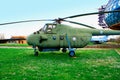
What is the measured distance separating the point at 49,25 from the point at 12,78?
994 centimetres

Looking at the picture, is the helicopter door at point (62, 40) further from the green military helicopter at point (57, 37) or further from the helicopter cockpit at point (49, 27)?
the helicopter cockpit at point (49, 27)

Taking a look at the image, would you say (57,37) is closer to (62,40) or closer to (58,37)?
(58,37)

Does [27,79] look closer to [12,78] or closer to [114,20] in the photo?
[12,78]

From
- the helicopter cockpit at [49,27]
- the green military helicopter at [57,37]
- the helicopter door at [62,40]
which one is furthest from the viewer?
the helicopter door at [62,40]

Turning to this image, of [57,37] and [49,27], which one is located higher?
[49,27]

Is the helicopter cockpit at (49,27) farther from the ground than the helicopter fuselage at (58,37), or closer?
farther from the ground

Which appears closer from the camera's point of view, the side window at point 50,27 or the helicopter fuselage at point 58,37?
the helicopter fuselage at point 58,37

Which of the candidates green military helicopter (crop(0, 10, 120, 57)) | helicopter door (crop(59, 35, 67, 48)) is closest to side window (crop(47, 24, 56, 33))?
green military helicopter (crop(0, 10, 120, 57))

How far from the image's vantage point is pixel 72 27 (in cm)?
1998

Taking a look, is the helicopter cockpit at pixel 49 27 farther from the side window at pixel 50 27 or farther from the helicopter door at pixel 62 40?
the helicopter door at pixel 62 40

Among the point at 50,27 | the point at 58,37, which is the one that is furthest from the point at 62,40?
Result: the point at 50,27

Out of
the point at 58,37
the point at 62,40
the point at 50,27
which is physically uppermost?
the point at 50,27

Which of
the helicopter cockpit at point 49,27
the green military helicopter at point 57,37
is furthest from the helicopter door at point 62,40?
the helicopter cockpit at point 49,27

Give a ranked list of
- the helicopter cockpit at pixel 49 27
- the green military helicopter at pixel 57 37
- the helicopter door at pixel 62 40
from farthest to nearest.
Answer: the helicopter door at pixel 62 40 < the helicopter cockpit at pixel 49 27 < the green military helicopter at pixel 57 37
